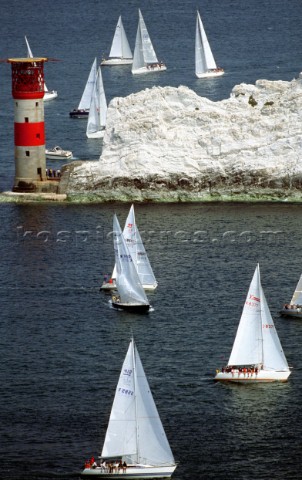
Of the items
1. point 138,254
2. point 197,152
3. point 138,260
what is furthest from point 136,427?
point 197,152

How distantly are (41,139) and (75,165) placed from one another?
3.64m

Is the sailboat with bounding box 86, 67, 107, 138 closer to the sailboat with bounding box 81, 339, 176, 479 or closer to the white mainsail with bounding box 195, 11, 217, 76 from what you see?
the white mainsail with bounding box 195, 11, 217, 76

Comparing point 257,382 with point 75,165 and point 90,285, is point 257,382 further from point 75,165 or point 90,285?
point 75,165

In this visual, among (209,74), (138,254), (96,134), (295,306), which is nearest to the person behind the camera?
(295,306)

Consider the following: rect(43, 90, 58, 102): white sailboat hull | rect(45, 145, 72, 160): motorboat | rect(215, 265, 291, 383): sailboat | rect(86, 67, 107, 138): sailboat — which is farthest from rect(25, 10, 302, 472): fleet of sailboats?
rect(43, 90, 58, 102): white sailboat hull

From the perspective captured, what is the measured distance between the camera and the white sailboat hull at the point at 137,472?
8056cm

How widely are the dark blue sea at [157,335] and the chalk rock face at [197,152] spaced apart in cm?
254

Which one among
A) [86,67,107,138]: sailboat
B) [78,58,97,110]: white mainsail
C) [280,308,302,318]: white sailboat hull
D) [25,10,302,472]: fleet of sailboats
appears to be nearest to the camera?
[25,10,302,472]: fleet of sailboats

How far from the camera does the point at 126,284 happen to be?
109312mm

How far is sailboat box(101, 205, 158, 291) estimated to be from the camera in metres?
112

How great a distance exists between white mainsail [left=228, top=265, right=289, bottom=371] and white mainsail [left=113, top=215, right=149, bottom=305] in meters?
12.4

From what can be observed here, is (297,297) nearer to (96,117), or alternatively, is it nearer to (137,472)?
(137,472)

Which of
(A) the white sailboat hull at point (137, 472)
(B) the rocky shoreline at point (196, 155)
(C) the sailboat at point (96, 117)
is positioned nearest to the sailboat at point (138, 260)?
(B) the rocky shoreline at point (196, 155)

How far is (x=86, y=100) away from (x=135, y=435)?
99.8 metres
